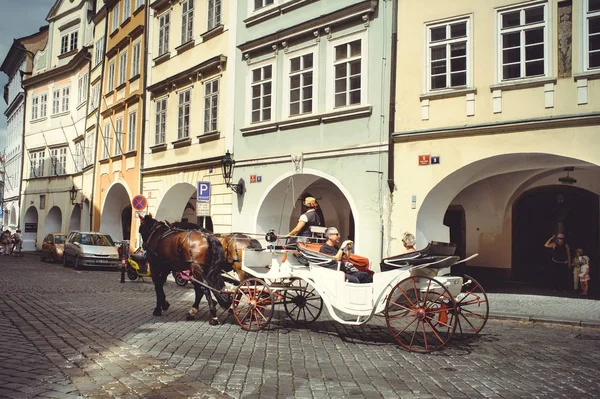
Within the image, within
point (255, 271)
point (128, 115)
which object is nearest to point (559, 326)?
point (255, 271)

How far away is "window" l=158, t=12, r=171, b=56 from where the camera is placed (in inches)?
973

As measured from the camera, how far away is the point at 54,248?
93.2 feet

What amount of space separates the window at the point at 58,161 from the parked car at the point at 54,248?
33.7ft

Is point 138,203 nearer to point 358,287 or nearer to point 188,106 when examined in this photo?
point 188,106

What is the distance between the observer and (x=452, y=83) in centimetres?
1391

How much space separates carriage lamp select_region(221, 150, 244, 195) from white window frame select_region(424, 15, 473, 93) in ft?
23.8

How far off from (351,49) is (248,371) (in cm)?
1134

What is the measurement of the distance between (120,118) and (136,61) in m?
3.09

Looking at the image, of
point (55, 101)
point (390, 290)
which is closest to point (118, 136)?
point (55, 101)

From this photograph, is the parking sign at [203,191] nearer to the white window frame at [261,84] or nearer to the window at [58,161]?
the white window frame at [261,84]

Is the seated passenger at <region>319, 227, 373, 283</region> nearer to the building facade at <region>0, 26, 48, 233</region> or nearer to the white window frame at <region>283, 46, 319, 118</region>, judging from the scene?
the white window frame at <region>283, 46, 319, 118</region>

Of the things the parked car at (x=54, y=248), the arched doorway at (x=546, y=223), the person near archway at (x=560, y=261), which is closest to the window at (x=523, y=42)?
the person near archway at (x=560, y=261)

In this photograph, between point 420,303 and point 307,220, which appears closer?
point 420,303

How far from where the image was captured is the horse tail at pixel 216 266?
982cm
